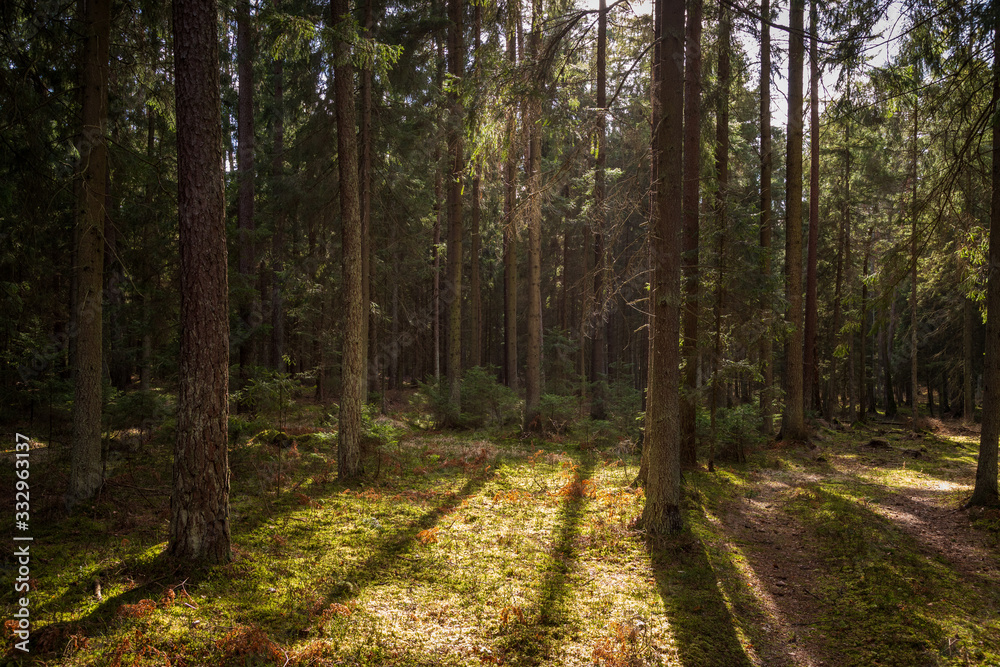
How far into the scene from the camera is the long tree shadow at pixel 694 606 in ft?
15.7

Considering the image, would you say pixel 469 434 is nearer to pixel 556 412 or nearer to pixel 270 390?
pixel 556 412

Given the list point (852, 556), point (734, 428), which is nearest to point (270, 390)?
point (852, 556)

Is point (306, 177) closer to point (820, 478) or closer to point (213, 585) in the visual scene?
point (213, 585)

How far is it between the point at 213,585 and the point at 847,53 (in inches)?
405

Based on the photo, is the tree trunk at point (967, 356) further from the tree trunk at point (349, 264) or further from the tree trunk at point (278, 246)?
the tree trunk at point (278, 246)

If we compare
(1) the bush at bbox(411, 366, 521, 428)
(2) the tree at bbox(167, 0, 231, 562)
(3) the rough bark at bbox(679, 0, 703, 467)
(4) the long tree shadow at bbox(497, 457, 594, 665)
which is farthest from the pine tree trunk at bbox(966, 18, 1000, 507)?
(1) the bush at bbox(411, 366, 521, 428)

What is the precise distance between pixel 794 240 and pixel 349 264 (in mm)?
12737

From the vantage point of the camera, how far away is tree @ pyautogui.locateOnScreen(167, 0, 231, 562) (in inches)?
213

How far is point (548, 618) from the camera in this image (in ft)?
17.2

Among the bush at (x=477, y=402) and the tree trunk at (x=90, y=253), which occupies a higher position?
the tree trunk at (x=90, y=253)

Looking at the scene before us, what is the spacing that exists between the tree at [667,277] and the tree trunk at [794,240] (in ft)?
30.1

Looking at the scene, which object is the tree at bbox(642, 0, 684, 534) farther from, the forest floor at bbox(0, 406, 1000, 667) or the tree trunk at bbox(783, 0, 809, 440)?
the tree trunk at bbox(783, 0, 809, 440)

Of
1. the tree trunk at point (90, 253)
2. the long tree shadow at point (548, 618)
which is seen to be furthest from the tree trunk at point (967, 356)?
the tree trunk at point (90, 253)

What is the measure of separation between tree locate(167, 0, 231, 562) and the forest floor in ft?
2.00
